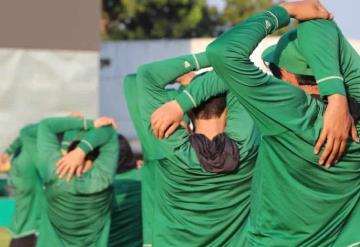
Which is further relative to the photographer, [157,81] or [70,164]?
[70,164]

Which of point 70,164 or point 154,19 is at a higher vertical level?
point 70,164

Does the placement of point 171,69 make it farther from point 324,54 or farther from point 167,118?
point 324,54

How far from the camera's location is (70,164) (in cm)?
493

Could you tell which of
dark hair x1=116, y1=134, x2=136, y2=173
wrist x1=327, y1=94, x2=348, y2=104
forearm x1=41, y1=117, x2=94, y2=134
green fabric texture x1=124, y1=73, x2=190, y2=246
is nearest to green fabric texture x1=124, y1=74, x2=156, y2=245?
green fabric texture x1=124, y1=73, x2=190, y2=246

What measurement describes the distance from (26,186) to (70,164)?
5.62 feet

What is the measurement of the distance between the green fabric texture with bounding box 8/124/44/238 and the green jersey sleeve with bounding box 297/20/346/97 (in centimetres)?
386

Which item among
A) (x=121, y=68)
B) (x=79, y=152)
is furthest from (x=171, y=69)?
(x=121, y=68)

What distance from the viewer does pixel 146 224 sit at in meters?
4.21

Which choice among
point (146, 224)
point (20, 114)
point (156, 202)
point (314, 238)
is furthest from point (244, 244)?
point (20, 114)

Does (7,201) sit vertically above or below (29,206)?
below

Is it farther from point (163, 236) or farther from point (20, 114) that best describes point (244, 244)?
point (20, 114)

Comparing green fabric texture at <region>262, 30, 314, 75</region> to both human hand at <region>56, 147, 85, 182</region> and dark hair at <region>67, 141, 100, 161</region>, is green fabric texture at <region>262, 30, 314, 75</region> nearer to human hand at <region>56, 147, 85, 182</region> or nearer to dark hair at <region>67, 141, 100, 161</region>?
human hand at <region>56, 147, 85, 182</region>

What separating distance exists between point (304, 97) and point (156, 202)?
4.56 feet

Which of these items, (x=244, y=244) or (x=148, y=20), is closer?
(x=244, y=244)
